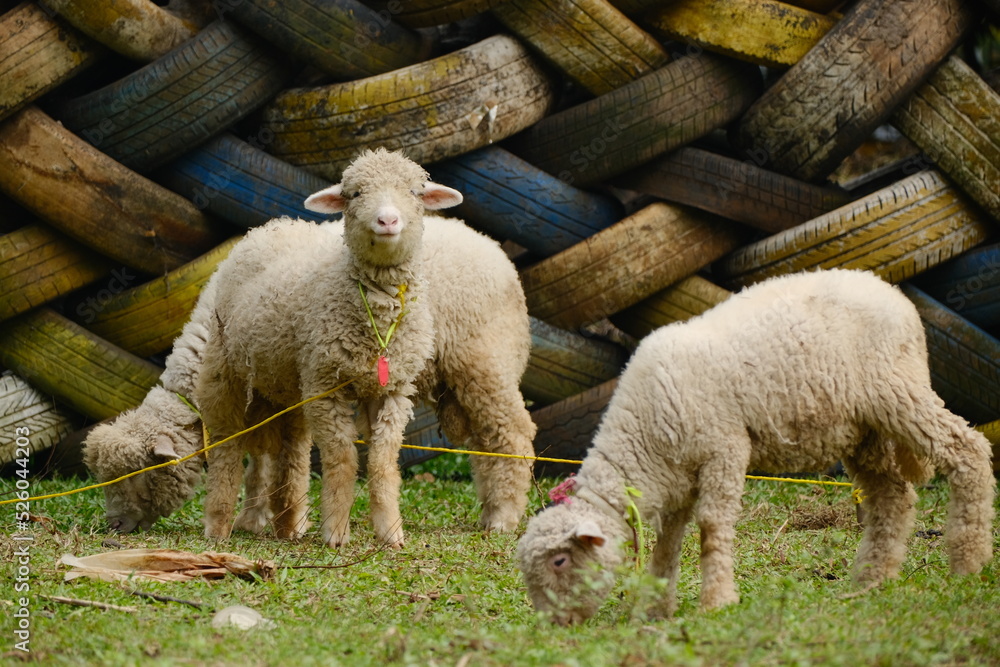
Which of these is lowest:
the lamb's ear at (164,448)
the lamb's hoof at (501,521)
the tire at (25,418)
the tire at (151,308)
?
the tire at (25,418)

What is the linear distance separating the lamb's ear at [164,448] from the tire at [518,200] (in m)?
1.97

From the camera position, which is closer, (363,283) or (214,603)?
(214,603)

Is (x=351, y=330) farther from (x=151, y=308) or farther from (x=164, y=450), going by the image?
(x=151, y=308)

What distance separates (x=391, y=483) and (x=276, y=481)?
101 cm

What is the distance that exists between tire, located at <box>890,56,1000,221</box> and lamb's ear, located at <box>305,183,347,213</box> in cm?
295

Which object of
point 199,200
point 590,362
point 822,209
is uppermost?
point 822,209

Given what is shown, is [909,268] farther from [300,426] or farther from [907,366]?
[300,426]

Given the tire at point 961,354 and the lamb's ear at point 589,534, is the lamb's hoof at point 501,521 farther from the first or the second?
the tire at point 961,354

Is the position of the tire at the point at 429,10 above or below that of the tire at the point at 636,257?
above

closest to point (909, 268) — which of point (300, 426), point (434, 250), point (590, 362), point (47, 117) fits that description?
point (590, 362)

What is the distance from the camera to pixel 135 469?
559cm

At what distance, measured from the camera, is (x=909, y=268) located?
5848 millimetres

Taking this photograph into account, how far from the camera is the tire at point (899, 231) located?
19.1ft

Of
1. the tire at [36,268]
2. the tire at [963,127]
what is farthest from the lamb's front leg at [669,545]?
the tire at [36,268]
